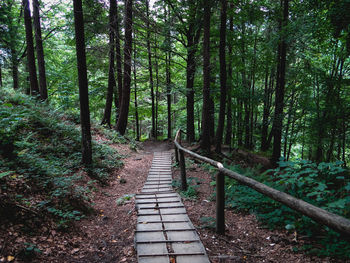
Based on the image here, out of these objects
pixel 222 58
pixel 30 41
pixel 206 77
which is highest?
pixel 30 41

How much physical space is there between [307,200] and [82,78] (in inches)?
273

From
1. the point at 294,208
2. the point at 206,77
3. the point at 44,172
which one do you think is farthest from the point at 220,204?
the point at 206,77

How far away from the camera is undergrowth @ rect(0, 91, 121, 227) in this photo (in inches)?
141

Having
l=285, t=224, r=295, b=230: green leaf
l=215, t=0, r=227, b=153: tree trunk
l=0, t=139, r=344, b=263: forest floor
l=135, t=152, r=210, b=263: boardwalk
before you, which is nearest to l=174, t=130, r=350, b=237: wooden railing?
l=0, t=139, r=344, b=263: forest floor

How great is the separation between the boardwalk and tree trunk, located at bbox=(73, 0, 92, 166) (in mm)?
2634

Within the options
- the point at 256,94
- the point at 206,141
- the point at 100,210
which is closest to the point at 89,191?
the point at 100,210

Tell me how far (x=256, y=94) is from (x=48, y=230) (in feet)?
44.2

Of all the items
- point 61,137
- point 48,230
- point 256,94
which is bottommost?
point 48,230

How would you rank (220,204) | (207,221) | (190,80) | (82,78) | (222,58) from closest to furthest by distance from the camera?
(220,204), (207,221), (82,78), (222,58), (190,80)

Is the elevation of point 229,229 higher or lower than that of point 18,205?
lower

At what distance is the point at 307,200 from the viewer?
3484mm

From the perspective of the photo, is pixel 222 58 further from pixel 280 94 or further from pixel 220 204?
pixel 220 204

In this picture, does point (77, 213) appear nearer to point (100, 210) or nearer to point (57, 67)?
point (100, 210)

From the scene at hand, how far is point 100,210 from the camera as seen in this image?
4.90 metres
